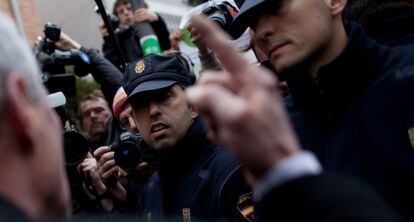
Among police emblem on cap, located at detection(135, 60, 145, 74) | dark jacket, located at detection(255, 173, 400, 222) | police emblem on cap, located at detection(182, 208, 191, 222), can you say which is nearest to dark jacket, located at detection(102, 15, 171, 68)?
police emblem on cap, located at detection(135, 60, 145, 74)

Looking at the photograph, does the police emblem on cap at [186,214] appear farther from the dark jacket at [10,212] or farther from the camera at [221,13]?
the dark jacket at [10,212]

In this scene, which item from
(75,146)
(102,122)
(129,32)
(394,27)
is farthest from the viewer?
(102,122)

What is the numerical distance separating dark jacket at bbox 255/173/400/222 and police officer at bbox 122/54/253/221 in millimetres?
1277

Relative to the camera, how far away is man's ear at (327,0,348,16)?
2154mm

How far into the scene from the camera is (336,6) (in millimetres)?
2170

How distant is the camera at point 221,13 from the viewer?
2.72 m

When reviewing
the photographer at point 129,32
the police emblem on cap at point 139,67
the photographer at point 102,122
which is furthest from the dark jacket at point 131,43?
the police emblem on cap at point 139,67

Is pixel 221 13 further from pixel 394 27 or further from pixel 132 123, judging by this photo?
pixel 132 123

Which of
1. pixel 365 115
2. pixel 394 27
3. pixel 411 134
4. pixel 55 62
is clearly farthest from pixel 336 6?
pixel 55 62

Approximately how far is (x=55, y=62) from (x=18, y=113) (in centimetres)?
272

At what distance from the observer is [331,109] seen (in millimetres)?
1890

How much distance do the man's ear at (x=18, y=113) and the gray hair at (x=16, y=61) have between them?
12 millimetres

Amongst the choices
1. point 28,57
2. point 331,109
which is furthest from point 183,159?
point 28,57

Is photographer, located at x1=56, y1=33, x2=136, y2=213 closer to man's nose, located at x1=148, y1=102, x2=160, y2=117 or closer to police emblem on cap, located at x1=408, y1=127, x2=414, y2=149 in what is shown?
man's nose, located at x1=148, y1=102, x2=160, y2=117
